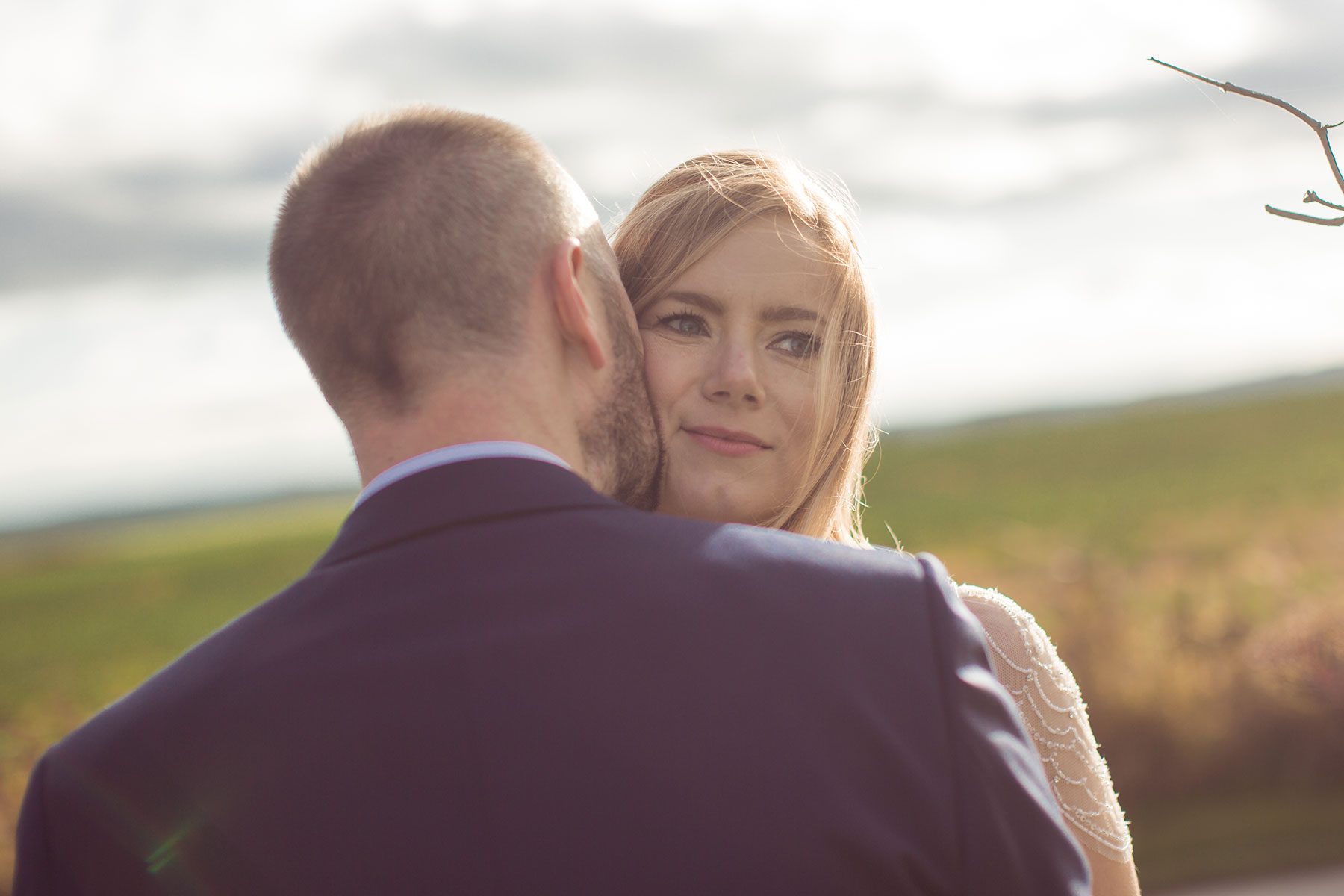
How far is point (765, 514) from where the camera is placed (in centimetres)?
375

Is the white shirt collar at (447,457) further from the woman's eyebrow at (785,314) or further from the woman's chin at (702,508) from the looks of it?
the woman's eyebrow at (785,314)

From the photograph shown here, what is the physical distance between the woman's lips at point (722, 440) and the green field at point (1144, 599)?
6231mm

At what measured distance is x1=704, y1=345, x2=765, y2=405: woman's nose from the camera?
335 cm

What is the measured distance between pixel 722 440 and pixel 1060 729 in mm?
1269

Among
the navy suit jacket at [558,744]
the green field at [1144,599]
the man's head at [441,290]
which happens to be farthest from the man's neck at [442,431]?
the green field at [1144,599]

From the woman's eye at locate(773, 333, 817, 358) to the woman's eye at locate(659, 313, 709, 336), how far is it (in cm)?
25

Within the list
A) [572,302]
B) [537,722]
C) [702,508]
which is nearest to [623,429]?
[572,302]

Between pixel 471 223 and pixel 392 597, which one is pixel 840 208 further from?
pixel 392 597

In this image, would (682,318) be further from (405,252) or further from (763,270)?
(405,252)

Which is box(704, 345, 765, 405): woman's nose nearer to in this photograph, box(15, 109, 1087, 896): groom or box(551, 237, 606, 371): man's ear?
box(551, 237, 606, 371): man's ear

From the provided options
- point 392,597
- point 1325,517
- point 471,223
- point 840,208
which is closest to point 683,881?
point 392,597

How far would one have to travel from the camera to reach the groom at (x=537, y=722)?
5.40 ft

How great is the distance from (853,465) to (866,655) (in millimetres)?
2139

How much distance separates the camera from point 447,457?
75.9 inches
